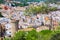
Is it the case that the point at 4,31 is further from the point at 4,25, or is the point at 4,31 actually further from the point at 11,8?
the point at 11,8

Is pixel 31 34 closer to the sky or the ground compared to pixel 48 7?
closer to the sky

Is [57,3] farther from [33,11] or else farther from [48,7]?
[33,11]

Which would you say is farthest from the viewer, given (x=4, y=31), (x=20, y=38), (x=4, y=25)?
(x=4, y=25)

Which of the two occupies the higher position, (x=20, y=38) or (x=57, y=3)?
(x=20, y=38)

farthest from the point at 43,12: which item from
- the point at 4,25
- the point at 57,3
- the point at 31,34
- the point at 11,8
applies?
the point at 31,34

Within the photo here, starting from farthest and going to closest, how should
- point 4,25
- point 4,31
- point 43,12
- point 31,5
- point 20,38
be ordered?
point 31,5 → point 43,12 → point 4,25 → point 4,31 → point 20,38

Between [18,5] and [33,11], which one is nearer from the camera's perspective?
[33,11]

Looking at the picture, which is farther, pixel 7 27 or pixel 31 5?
pixel 31 5

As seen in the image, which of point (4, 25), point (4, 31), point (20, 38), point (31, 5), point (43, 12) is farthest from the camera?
point (31, 5)

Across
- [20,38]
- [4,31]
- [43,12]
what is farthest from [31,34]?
[43,12]
